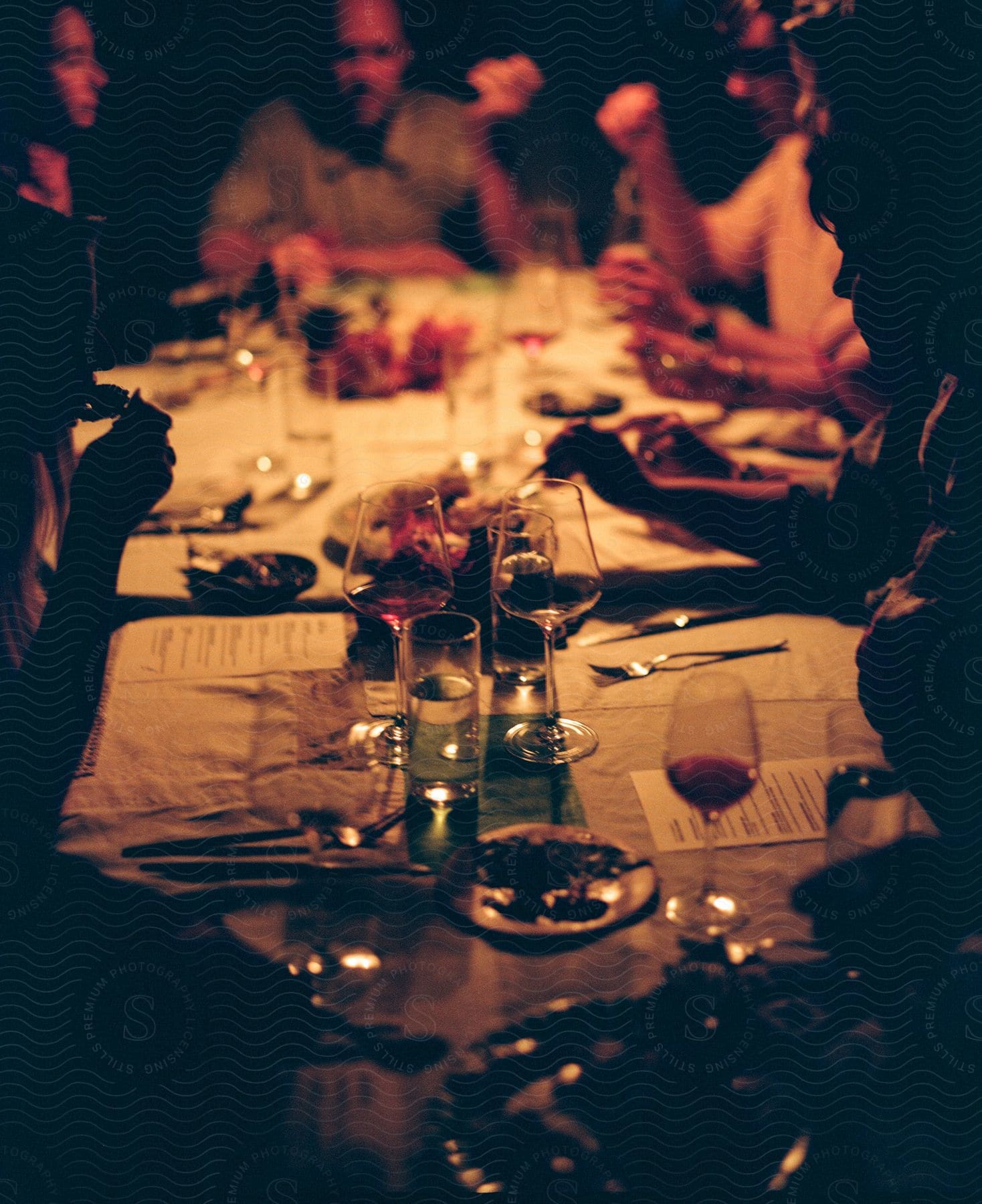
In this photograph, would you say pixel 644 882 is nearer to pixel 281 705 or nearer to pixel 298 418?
pixel 281 705

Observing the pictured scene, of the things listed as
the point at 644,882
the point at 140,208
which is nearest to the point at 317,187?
the point at 140,208

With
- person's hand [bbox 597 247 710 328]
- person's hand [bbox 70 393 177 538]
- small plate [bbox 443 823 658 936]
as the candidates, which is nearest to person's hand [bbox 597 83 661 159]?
person's hand [bbox 597 247 710 328]

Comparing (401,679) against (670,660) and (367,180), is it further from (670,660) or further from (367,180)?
(367,180)

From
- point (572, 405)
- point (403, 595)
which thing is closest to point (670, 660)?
point (403, 595)

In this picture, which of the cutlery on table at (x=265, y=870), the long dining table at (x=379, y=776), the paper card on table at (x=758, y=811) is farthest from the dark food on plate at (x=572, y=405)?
the cutlery on table at (x=265, y=870)

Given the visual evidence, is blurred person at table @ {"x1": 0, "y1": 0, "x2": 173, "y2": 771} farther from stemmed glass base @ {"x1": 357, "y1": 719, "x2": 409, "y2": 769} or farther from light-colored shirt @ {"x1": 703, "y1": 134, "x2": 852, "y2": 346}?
light-colored shirt @ {"x1": 703, "y1": 134, "x2": 852, "y2": 346}

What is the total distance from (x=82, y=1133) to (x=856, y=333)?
1.28 m

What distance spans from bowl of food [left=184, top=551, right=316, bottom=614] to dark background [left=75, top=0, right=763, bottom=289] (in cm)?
42

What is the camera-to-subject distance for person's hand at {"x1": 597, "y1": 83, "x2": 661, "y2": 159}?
5.15ft

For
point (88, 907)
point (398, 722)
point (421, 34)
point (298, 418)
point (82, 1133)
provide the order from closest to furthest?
point (82, 1133)
point (88, 907)
point (398, 722)
point (421, 34)
point (298, 418)

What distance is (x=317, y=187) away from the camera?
161cm

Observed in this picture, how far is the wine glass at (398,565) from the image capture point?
2.68 feet

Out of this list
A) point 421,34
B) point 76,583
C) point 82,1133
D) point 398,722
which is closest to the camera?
point 82,1133

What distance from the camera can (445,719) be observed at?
2.63 feet
